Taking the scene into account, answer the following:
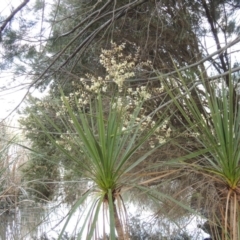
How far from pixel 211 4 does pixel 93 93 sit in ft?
2.99

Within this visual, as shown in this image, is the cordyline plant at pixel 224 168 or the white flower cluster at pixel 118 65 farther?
the white flower cluster at pixel 118 65

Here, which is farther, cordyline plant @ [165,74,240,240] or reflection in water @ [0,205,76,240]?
reflection in water @ [0,205,76,240]

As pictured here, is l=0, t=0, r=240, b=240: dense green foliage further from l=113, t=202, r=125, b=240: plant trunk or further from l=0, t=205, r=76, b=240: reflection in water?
l=113, t=202, r=125, b=240: plant trunk

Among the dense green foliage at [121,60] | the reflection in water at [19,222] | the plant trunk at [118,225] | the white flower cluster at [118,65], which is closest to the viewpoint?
the plant trunk at [118,225]

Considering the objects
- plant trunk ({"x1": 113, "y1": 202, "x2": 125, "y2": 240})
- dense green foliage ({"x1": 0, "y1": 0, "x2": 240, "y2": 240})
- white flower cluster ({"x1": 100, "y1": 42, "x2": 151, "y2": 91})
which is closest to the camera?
plant trunk ({"x1": 113, "y1": 202, "x2": 125, "y2": 240})

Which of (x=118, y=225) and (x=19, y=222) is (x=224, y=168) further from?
(x=19, y=222)

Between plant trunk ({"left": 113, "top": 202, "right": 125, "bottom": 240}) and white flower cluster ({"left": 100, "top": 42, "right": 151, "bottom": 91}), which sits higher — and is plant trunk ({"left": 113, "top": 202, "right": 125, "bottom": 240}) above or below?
below

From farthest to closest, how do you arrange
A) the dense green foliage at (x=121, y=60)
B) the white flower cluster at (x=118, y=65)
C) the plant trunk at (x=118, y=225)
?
the white flower cluster at (x=118, y=65)
the dense green foliage at (x=121, y=60)
the plant trunk at (x=118, y=225)

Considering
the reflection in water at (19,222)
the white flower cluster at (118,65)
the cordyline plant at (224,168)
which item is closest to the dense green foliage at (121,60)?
the white flower cluster at (118,65)

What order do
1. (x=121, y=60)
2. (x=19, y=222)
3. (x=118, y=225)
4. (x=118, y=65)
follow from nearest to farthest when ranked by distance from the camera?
(x=118, y=225)
(x=19, y=222)
(x=118, y=65)
(x=121, y=60)

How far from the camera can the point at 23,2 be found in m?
1.75

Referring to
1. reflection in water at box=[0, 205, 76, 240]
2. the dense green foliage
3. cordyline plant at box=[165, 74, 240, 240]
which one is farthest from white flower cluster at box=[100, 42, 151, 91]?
cordyline plant at box=[165, 74, 240, 240]

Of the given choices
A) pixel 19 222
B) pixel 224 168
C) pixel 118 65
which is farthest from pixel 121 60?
pixel 224 168

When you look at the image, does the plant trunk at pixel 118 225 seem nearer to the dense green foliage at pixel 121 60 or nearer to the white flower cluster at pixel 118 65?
the dense green foliage at pixel 121 60
